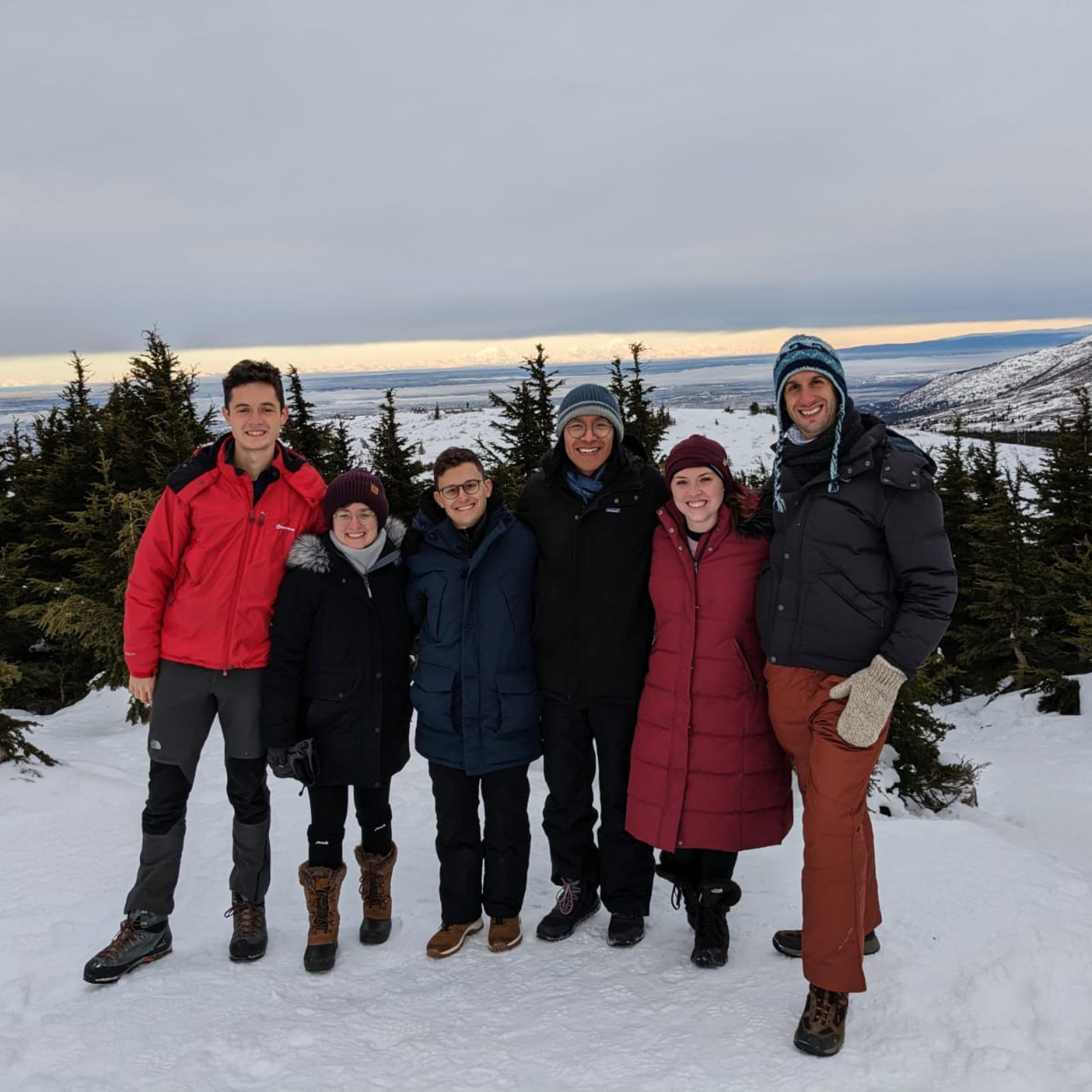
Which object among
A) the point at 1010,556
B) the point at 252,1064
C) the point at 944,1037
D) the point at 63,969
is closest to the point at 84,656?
the point at 63,969

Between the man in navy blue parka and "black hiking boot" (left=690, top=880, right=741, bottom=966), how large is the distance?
1049 millimetres

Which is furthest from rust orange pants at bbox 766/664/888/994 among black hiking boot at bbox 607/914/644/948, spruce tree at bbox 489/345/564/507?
spruce tree at bbox 489/345/564/507

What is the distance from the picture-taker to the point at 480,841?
454cm

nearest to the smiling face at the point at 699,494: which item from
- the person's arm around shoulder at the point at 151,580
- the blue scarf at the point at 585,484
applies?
the blue scarf at the point at 585,484

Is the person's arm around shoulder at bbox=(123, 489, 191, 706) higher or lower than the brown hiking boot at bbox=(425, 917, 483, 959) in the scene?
higher

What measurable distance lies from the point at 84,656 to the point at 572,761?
14749 millimetres

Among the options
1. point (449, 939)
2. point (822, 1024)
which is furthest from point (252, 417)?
point (822, 1024)

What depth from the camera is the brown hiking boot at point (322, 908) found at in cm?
428

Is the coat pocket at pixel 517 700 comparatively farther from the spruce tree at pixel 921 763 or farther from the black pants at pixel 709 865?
the spruce tree at pixel 921 763

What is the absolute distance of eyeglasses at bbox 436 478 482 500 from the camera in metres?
4.17

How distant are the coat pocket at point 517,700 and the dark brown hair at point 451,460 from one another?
114 cm

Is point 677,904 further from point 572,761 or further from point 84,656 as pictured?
point 84,656

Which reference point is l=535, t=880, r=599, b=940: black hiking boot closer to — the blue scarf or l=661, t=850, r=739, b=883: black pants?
l=661, t=850, r=739, b=883: black pants

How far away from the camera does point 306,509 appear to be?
446 centimetres
